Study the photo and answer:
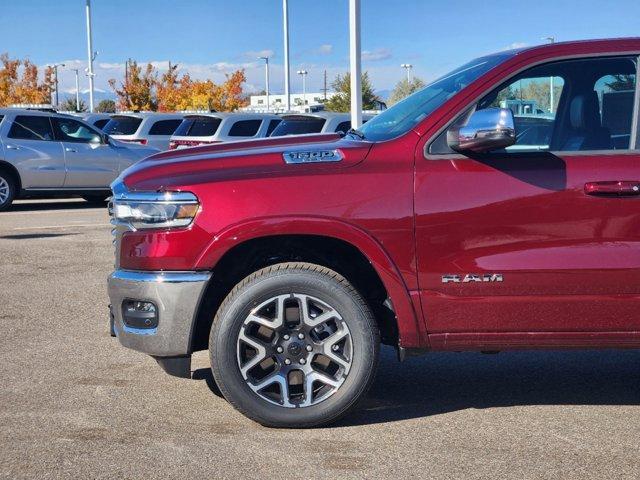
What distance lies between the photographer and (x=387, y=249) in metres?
4.87

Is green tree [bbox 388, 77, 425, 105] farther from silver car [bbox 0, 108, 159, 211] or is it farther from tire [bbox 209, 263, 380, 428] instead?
tire [bbox 209, 263, 380, 428]

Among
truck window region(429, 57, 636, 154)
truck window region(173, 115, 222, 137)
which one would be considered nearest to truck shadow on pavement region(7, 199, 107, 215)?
truck window region(173, 115, 222, 137)

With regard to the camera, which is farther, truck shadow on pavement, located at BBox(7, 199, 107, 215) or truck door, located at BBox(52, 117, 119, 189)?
truck shadow on pavement, located at BBox(7, 199, 107, 215)

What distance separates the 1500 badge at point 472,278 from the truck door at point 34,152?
13.6 metres

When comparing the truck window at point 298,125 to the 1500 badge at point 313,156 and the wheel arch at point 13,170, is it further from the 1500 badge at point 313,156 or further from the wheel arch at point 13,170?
the 1500 badge at point 313,156

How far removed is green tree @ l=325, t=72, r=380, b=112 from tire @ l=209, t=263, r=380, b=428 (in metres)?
56.5

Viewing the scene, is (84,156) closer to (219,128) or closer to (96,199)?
(96,199)

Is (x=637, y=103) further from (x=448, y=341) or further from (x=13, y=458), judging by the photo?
(x=13, y=458)

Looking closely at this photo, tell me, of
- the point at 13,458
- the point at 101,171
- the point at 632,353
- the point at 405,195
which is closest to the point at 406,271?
the point at 405,195

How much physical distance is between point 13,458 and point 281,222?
167 centimetres

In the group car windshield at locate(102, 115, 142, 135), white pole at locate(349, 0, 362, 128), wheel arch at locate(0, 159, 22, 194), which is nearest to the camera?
white pole at locate(349, 0, 362, 128)

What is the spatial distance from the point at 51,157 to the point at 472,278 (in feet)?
45.3

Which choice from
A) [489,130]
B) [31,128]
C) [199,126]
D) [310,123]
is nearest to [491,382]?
[489,130]

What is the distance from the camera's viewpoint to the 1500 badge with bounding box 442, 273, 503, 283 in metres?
4.86
